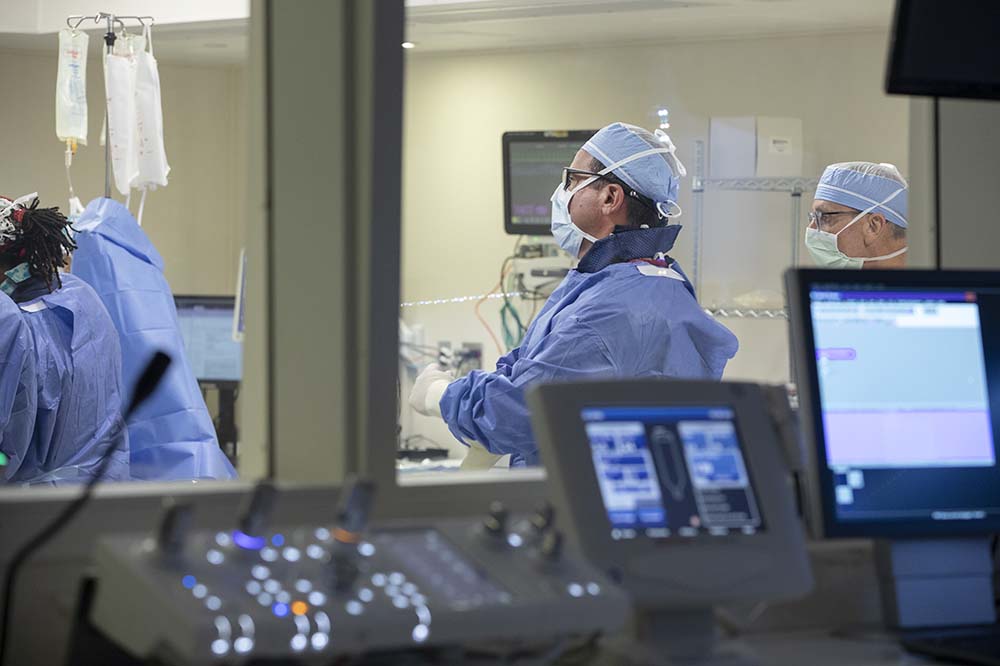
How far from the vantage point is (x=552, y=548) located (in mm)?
1106

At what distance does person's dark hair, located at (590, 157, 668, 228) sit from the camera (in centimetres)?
327

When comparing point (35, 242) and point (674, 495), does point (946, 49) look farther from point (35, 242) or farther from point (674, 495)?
point (35, 242)

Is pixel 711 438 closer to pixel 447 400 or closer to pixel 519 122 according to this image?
pixel 447 400

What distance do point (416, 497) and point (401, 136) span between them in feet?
1.35

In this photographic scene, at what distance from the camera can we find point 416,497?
1421 millimetres

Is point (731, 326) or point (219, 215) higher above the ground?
point (219, 215)

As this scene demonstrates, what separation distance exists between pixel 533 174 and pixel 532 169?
2 centimetres

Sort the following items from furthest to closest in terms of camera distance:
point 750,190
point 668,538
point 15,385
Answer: point 750,190, point 15,385, point 668,538

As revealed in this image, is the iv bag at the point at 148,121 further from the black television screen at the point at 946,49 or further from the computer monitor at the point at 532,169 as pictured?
the black television screen at the point at 946,49

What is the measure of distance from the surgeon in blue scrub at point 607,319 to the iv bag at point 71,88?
1.64 metres

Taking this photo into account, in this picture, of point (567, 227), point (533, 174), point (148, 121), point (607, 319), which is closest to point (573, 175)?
point (567, 227)

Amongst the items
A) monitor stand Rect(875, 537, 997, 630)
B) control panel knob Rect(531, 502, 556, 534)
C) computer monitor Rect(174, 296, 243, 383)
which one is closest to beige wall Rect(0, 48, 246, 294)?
computer monitor Rect(174, 296, 243, 383)

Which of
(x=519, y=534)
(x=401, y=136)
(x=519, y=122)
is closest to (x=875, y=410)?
(x=519, y=534)

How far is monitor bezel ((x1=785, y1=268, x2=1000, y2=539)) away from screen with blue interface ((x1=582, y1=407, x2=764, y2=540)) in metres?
0.11
